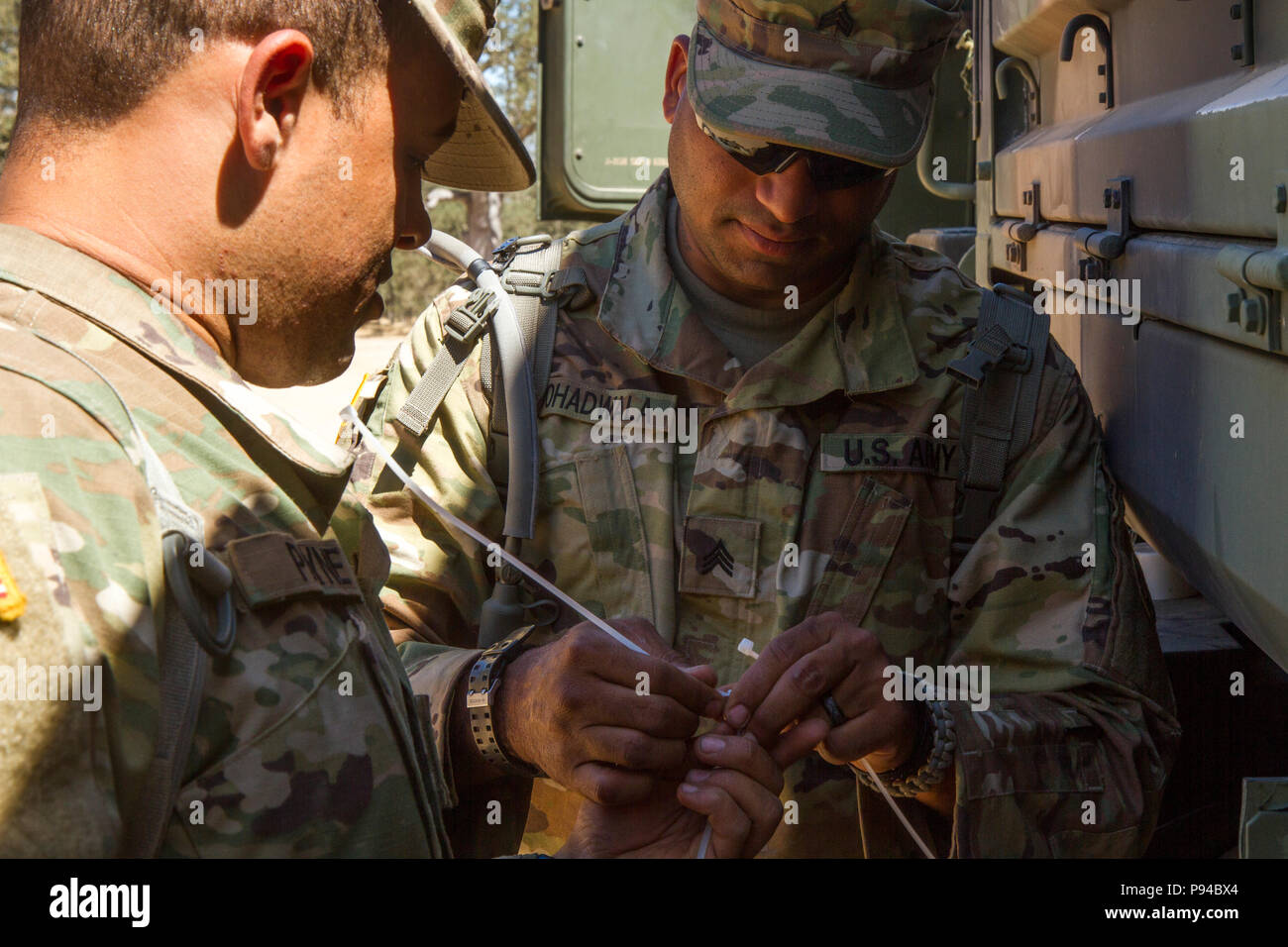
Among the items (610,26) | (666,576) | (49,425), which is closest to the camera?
(49,425)

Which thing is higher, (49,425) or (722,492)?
(49,425)

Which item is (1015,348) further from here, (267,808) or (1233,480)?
(267,808)

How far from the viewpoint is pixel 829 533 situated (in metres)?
2.21

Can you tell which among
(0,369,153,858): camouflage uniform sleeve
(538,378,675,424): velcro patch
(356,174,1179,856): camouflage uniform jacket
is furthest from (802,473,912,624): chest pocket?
(0,369,153,858): camouflage uniform sleeve

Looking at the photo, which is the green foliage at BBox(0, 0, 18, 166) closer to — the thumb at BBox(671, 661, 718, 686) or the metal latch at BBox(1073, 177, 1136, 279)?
the metal latch at BBox(1073, 177, 1136, 279)

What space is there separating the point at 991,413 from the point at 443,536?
914 mm

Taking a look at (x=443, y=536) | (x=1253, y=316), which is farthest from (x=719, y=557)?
(x=1253, y=316)

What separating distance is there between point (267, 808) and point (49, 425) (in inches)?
14.4

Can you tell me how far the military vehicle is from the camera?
1.60m

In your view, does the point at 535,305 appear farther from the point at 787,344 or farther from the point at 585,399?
the point at 787,344

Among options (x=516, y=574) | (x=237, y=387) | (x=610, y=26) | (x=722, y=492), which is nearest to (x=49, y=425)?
(x=237, y=387)

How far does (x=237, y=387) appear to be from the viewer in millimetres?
1316

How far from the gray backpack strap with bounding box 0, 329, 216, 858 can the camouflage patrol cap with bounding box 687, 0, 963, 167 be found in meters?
1.22

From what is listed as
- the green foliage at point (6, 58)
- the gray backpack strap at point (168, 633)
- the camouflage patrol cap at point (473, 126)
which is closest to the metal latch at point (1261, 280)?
the camouflage patrol cap at point (473, 126)
